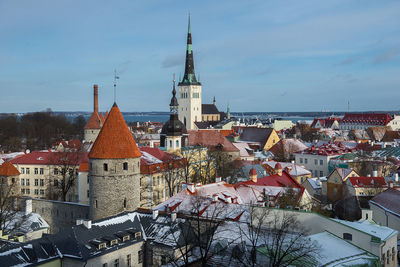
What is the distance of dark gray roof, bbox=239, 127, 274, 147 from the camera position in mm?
75750

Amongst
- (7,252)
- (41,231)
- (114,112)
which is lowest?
(41,231)

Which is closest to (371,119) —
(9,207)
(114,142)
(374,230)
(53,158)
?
(53,158)

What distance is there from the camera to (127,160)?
2620 cm

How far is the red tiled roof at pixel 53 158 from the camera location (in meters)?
41.8

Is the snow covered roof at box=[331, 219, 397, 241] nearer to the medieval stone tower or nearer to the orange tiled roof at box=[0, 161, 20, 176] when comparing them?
the orange tiled roof at box=[0, 161, 20, 176]

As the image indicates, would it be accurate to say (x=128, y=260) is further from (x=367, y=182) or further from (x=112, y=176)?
(x=367, y=182)

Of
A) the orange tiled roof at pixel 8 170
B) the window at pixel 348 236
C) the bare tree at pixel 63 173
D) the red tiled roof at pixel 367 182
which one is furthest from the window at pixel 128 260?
the orange tiled roof at pixel 8 170

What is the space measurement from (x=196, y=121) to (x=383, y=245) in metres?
85.5

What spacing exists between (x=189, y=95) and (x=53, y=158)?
5599cm

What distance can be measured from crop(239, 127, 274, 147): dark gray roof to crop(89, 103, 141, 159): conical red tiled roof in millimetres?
50660

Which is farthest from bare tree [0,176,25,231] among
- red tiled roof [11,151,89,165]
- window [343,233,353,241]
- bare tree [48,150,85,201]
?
window [343,233,353,241]

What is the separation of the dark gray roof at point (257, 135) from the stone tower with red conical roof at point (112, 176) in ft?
167

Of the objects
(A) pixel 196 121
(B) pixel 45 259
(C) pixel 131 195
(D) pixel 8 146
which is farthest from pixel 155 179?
(A) pixel 196 121

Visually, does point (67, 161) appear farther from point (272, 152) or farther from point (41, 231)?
point (272, 152)
